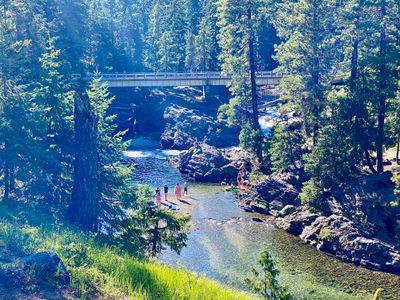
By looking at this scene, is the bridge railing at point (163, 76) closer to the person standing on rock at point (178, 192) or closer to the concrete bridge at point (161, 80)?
the concrete bridge at point (161, 80)

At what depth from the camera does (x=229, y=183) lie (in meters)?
36.7

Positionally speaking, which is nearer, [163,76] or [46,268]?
[46,268]

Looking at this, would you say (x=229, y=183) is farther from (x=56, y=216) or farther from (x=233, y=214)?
(x=56, y=216)

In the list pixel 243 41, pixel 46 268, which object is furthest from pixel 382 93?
pixel 46 268

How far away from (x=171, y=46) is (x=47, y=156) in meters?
53.6

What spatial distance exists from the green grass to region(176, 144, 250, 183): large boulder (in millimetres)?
23401

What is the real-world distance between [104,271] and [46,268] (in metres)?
1.83

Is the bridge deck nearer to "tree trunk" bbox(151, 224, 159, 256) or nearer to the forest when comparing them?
the forest

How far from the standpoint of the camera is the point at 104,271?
Result: 12.0 meters

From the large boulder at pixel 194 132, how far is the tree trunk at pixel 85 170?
3199 centimetres

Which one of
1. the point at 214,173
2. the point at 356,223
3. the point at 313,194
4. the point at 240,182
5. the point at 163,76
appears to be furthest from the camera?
the point at 163,76

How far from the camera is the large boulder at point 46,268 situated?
1045 centimetres

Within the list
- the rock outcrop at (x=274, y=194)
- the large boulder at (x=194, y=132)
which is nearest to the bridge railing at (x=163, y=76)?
the large boulder at (x=194, y=132)

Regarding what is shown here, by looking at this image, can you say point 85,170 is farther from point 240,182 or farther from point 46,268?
point 240,182
